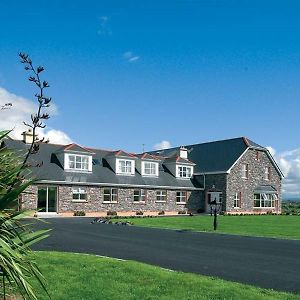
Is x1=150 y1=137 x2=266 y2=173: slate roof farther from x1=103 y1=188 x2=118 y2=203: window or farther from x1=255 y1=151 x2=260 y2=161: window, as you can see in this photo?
x1=103 y1=188 x2=118 y2=203: window

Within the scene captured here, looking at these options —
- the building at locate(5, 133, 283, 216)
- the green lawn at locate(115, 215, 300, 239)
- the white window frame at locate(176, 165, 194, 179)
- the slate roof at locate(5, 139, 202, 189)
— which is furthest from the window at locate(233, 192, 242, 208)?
the green lawn at locate(115, 215, 300, 239)

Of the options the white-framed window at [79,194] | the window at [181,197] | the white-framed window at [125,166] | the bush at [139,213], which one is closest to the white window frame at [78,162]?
the white-framed window at [79,194]

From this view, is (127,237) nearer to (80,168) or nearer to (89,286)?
(89,286)

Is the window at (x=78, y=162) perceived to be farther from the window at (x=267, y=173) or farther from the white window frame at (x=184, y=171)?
the window at (x=267, y=173)

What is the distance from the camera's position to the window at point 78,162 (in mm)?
38188

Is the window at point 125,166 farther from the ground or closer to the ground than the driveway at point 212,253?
Result: farther from the ground

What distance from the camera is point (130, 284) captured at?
847cm

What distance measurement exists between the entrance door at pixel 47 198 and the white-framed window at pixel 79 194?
161 centimetres

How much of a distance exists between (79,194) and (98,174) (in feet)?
10.1

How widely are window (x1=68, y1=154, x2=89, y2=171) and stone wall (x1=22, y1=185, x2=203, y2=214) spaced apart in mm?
1984

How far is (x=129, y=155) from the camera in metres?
42.3

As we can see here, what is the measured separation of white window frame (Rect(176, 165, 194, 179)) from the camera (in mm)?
46844

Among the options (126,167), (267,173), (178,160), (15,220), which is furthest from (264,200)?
(15,220)

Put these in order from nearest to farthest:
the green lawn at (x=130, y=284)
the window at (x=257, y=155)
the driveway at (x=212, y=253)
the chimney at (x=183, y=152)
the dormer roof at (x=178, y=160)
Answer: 1. the green lawn at (x=130, y=284)
2. the driveway at (x=212, y=253)
3. the dormer roof at (x=178, y=160)
4. the window at (x=257, y=155)
5. the chimney at (x=183, y=152)
